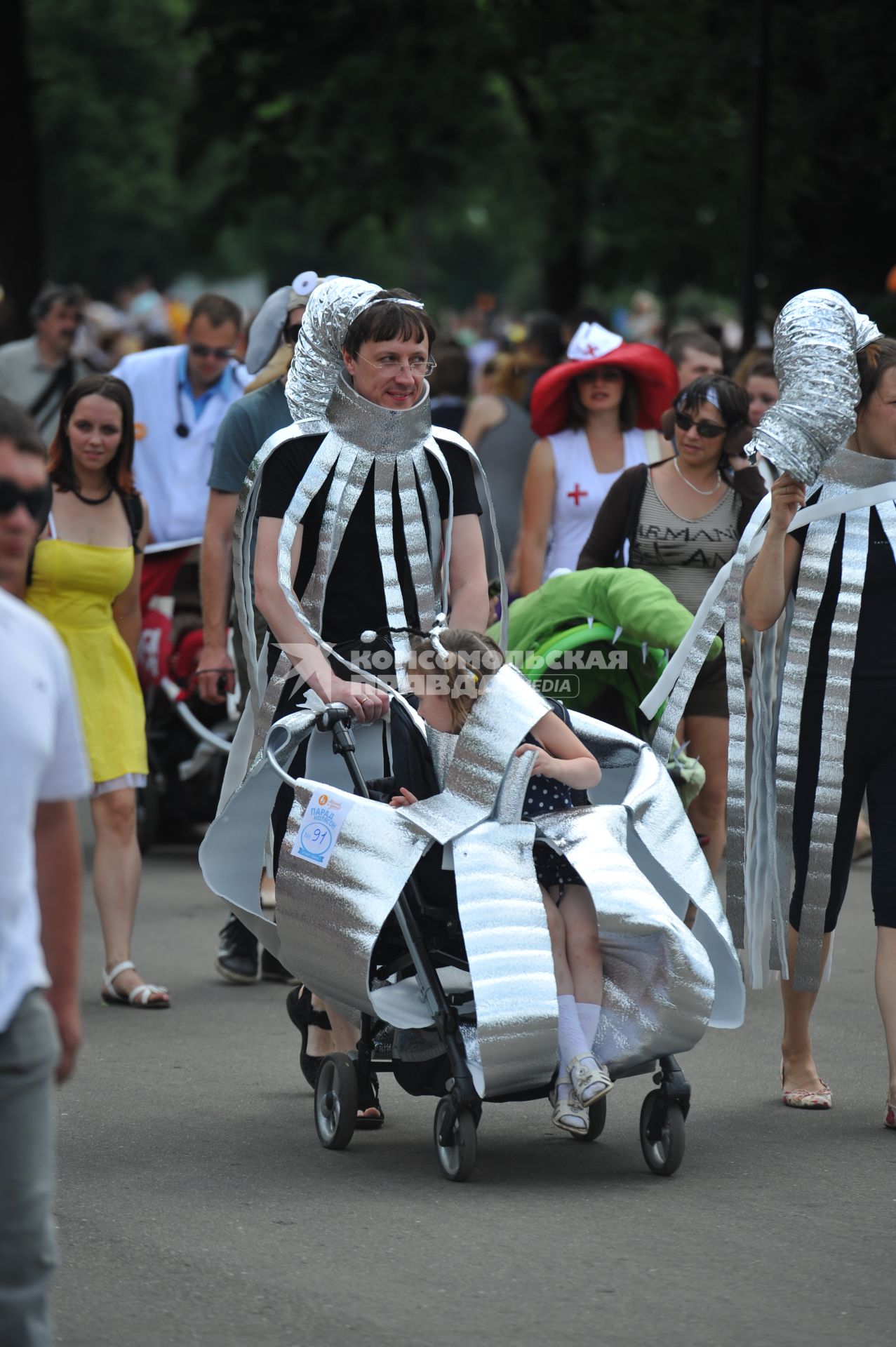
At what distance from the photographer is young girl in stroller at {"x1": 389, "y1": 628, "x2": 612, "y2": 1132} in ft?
17.7

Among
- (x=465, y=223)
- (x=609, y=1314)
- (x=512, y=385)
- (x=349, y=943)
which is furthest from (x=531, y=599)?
(x=465, y=223)

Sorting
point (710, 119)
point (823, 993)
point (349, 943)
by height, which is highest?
point (710, 119)

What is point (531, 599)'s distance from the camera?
24.2 feet

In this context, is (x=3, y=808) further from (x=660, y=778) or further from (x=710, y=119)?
(x=710, y=119)

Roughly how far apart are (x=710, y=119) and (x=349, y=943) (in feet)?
39.5

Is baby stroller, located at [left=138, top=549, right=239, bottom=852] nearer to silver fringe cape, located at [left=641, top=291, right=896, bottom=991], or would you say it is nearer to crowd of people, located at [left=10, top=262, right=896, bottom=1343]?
crowd of people, located at [left=10, top=262, right=896, bottom=1343]

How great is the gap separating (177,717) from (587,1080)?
224 inches

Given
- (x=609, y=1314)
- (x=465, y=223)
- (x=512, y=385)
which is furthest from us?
(x=465, y=223)

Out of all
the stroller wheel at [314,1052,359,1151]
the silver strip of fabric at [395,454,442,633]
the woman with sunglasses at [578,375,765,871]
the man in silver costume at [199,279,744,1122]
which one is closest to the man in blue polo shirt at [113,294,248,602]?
the woman with sunglasses at [578,375,765,871]

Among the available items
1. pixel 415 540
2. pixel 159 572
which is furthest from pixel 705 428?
pixel 159 572

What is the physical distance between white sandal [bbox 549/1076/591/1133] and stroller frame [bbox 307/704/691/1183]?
2.0 inches

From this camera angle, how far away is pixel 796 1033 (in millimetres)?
6250

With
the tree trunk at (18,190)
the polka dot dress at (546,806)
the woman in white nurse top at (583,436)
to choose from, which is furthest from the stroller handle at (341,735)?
the tree trunk at (18,190)

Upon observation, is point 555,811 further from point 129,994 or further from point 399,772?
point 129,994
